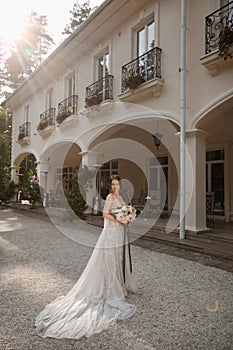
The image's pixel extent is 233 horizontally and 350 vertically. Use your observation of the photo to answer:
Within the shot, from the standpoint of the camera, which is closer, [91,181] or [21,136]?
[91,181]

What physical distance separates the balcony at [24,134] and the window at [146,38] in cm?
873

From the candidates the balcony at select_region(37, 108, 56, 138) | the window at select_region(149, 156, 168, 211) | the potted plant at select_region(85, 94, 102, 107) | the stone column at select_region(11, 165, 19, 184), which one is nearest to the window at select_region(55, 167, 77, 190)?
the stone column at select_region(11, 165, 19, 184)

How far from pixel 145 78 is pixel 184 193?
3525 millimetres

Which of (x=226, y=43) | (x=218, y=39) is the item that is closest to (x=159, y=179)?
(x=218, y=39)

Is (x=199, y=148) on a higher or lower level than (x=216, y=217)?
higher

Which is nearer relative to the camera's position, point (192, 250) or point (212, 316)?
point (212, 316)

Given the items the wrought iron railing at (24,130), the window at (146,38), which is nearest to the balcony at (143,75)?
the window at (146,38)

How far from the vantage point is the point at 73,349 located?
91.4 inches

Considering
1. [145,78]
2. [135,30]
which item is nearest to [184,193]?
[145,78]

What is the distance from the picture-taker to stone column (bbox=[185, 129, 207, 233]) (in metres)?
6.20

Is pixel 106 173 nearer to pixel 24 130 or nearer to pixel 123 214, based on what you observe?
pixel 24 130

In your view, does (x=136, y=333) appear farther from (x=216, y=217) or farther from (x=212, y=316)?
(x=216, y=217)

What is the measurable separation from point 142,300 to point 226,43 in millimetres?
4988

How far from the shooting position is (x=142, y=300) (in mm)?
3344
